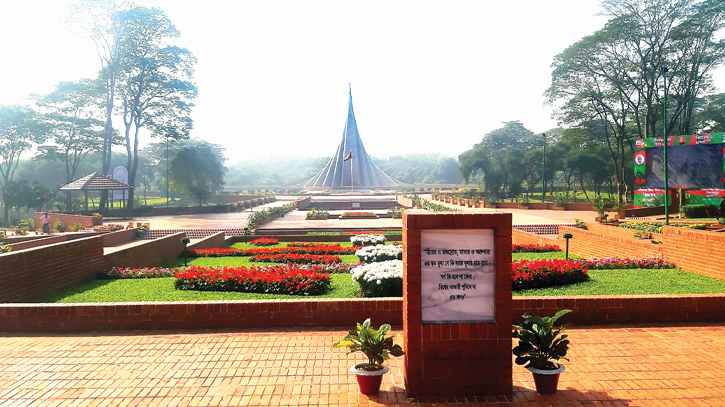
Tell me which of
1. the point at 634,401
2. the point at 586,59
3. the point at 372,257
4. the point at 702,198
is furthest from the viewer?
the point at 586,59

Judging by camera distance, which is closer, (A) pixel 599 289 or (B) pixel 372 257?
(A) pixel 599 289

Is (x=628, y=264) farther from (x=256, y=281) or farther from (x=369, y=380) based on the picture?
(x=369, y=380)

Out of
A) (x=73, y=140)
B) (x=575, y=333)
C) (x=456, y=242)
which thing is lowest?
(x=575, y=333)

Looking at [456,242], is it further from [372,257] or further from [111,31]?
[111,31]

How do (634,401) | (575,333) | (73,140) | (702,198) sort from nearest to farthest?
(634,401) → (575,333) → (702,198) → (73,140)

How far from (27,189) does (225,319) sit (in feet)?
107

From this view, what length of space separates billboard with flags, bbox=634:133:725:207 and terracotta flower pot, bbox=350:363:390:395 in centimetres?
2480

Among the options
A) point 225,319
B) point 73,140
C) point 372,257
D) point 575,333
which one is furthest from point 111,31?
point 575,333

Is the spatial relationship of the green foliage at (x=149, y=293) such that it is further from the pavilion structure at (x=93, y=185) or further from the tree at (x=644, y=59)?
the tree at (x=644, y=59)

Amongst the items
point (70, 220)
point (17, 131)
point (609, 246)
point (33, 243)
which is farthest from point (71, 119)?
point (609, 246)

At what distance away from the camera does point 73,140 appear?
116ft

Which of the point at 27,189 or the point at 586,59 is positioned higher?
the point at 586,59

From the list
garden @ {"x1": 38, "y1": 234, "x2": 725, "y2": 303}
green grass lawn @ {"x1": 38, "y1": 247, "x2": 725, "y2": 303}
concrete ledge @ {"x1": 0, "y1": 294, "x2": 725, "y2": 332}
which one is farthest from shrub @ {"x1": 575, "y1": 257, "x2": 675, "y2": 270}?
concrete ledge @ {"x1": 0, "y1": 294, "x2": 725, "y2": 332}

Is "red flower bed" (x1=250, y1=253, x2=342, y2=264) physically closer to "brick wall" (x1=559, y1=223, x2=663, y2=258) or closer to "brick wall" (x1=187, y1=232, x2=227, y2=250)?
"brick wall" (x1=187, y1=232, x2=227, y2=250)
